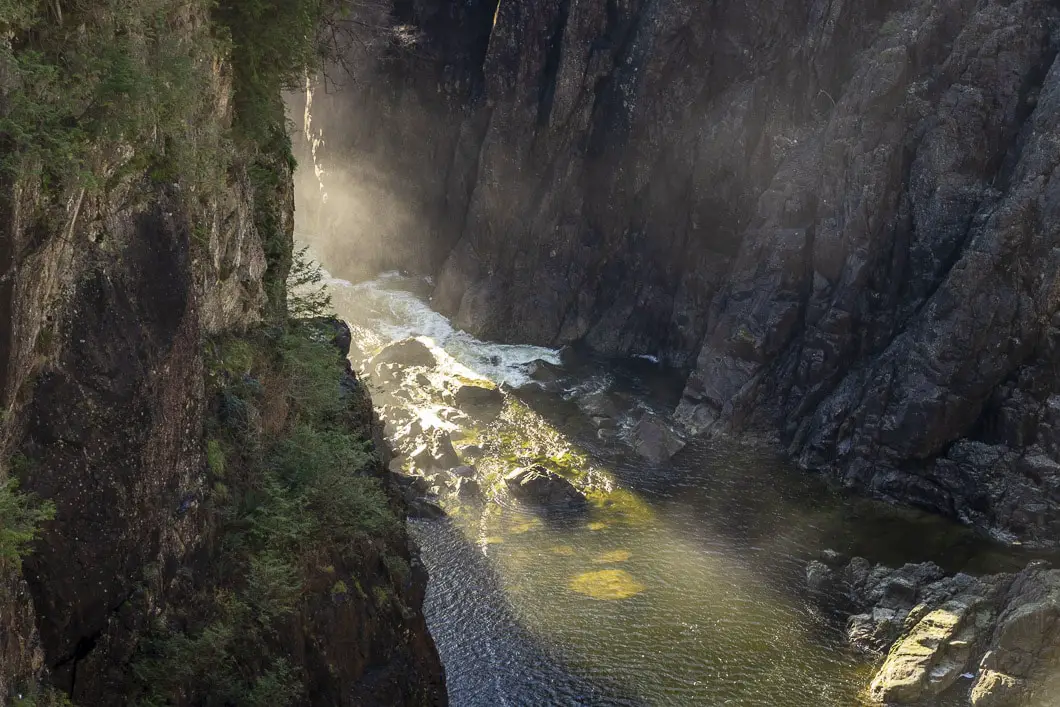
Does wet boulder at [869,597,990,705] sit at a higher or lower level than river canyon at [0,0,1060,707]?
lower

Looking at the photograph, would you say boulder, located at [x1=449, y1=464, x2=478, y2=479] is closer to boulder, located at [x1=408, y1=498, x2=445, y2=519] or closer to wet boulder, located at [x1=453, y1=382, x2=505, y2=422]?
boulder, located at [x1=408, y1=498, x2=445, y2=519]

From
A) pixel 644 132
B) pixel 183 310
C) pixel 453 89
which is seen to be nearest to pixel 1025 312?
pixel 644 132

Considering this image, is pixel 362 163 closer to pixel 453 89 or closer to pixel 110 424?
pixel 453 89

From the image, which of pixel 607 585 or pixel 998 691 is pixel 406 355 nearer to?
pixel 607 585

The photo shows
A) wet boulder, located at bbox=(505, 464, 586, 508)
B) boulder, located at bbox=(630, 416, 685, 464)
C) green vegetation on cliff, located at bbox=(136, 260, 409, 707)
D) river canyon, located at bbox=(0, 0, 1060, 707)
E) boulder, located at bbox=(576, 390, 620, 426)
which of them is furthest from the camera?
boulder, located at bbox=(576, 390, 620, 426)

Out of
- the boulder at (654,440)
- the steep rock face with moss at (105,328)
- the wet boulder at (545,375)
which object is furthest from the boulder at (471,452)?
the steep rock face with moss at (105,328)

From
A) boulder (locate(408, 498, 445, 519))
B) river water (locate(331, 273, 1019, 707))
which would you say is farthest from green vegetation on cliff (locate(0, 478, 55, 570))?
boulder (locate(408, 498, 445, 519))

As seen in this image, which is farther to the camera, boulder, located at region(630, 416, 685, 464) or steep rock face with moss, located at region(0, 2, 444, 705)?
boulder, located at region(630, 416, 685, 464)
